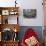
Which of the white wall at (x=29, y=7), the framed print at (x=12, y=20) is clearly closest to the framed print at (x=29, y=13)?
the white wall at (x=29, y=7)

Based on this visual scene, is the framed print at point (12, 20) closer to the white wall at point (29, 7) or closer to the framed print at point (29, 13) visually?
the white wall at point (29, 7)

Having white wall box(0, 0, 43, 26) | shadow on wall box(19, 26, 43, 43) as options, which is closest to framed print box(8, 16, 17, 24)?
white wall box(0, 0, 43, 26)

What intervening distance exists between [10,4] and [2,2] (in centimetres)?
28

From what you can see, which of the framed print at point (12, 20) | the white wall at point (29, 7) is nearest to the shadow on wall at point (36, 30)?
the white wall at point (29, 7)

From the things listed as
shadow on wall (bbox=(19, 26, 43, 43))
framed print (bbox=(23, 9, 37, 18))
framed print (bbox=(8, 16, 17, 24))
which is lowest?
shadow on wall (bbox=(19, 26, 43, 43))

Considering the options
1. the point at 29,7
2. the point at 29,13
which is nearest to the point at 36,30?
the point at 29,13

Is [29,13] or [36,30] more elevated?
[29,13]

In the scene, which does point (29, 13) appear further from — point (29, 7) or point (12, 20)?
point (12, 20)

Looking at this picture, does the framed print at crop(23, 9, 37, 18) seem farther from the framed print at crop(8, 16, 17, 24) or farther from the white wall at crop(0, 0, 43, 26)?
the framed print at crop(8, 16, 17, 24)

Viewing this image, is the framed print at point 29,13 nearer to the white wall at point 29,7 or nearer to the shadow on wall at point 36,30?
the white wall at point 29,7

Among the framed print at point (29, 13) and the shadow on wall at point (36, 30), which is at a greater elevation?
the framed print at point (29, 13)

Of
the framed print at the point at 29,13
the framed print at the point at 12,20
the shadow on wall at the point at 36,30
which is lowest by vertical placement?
the shadow on wall at the point at 36,30

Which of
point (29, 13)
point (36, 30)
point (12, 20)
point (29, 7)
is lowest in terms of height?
point (36, 30)

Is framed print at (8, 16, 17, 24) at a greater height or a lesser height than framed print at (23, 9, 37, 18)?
lesser
